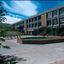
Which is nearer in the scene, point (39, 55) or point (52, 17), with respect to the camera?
point (39, 55)

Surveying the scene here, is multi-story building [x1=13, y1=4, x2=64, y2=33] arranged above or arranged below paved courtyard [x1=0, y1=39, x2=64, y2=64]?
above

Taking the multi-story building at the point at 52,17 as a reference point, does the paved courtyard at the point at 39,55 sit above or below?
below

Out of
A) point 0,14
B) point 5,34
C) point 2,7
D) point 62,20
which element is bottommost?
point 5,34

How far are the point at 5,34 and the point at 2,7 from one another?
1444 millimetres

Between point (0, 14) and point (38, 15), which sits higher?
point (38, 15)

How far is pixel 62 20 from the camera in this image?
101 ft

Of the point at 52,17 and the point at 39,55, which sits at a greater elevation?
the point at 52,17

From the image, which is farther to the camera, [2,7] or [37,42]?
[37,42]

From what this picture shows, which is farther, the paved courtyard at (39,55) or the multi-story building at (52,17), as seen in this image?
the multi-story building at (52,17)

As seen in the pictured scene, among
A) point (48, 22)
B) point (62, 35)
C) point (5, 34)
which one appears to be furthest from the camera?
point (48, 22)

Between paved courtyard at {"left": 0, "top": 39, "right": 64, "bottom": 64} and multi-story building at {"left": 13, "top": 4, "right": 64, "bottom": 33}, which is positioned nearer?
paved courtyard at {"left": 0, "top": 39, "right": 64, "bottom": 64}

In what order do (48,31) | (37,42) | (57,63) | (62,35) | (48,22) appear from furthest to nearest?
(48,22)
(48,31)
(62,35)
(37,42)
(57,63)

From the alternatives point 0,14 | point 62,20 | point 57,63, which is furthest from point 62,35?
point 0,14

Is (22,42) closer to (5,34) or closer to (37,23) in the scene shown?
(5,34)
